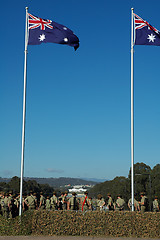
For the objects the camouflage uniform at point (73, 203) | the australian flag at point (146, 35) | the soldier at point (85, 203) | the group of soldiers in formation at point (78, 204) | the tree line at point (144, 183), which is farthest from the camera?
the tree line at point (144, 183)

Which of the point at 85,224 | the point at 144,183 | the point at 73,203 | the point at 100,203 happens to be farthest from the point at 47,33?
the point at 144,183

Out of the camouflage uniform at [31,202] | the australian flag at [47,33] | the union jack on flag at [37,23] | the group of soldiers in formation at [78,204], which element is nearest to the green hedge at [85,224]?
the group of soldiers in formation at [78,204]

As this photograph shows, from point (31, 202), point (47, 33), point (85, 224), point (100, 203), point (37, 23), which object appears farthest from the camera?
point (31, 202)

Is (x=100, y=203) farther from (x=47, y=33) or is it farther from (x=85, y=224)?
(x=47, y=33)

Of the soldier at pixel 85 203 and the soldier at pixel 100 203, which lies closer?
the soldier at pixel 85 203

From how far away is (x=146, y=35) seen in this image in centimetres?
1728

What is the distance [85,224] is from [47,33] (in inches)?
353

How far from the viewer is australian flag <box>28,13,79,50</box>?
16.9m

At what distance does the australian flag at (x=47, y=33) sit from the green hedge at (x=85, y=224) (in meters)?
7.96

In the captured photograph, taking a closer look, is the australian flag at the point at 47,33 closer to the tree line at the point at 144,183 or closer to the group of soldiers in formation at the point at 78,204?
the group of soldiers in formation at the point at 78,204

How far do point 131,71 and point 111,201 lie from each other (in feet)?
22.2

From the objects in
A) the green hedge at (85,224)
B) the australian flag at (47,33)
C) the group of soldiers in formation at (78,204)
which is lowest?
the green hedge at (85,224)

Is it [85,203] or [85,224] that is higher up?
[85,203]

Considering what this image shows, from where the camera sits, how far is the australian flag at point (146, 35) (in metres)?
17.2
